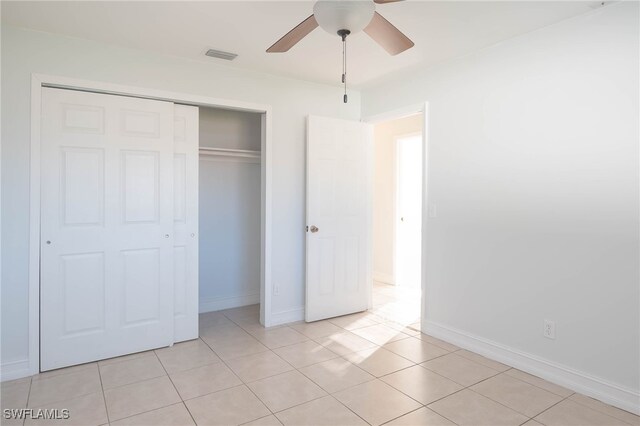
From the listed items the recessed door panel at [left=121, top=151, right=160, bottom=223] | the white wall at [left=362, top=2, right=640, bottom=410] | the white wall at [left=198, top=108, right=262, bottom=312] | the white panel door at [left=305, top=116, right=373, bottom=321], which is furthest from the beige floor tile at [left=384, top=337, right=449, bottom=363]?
the recessed door panel at [left=121, top=151, right=160, bottom=223]

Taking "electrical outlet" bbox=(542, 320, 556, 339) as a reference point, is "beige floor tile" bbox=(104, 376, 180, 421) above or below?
below

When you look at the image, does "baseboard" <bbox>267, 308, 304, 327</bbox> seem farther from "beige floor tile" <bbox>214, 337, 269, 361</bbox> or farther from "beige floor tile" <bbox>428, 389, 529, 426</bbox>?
"beige floor tile" <bbox>428, 389, 529, 426</bbox>

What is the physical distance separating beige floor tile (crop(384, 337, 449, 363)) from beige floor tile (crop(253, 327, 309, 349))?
0.79m

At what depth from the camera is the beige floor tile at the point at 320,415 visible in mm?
2199

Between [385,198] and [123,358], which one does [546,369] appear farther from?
[385,198]

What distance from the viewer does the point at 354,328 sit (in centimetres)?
380

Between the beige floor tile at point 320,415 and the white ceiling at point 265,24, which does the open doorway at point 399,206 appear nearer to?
the white ceiling at point 265,24

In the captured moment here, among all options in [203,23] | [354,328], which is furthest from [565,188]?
[203,23]

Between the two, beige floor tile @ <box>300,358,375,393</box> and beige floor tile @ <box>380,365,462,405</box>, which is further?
beige floor tile @ <box>300,358,375,393</box>

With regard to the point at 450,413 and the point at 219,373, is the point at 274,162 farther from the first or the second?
the point at 450,413

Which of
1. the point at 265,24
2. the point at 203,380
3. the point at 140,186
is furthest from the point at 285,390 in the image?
the point at 265,24

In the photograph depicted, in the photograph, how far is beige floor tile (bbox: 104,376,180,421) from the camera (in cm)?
232

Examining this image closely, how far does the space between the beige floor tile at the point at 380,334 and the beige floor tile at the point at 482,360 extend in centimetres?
53

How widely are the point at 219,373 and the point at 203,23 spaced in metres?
2.43
